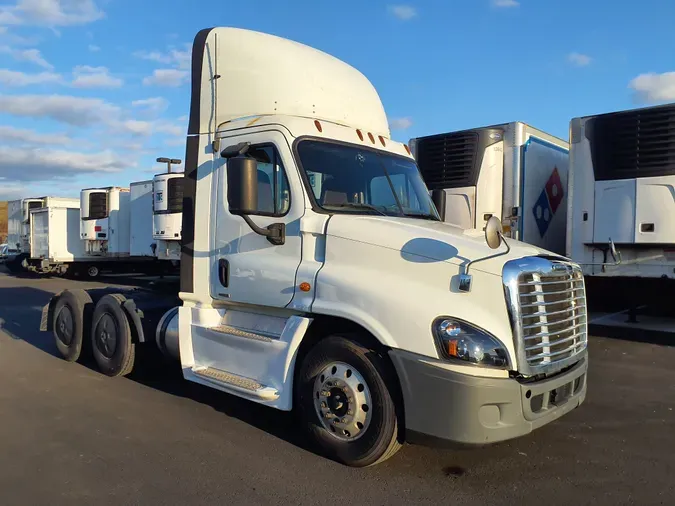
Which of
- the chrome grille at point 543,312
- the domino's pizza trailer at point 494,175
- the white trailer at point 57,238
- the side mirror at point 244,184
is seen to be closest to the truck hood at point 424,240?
the chrome grille at point 543,312

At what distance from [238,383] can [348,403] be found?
3.69 feet

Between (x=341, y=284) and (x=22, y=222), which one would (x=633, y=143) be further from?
(x=22, y=222)

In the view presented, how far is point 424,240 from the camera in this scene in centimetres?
412

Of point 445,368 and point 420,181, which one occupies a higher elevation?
point 420,181

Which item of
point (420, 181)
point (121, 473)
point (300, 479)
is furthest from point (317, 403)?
point (420, 181)

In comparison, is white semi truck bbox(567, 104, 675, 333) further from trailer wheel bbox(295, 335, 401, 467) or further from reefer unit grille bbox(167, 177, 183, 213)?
reefer unit grille bbox(167, 177, 183, 213)

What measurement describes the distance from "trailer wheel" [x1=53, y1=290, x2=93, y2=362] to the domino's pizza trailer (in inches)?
218

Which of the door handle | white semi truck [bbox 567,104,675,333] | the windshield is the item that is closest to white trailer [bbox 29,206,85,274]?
white semi truck [bbox 567,104,675,333]

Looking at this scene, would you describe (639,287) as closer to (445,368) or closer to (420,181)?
(420,181)

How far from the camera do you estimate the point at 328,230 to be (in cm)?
448

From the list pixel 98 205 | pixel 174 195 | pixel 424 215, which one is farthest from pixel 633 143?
pixel 98 205

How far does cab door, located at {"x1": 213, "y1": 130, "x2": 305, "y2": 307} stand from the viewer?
4.68 m

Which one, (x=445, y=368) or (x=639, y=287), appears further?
(x=639, y=287)

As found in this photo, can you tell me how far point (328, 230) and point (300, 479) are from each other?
181cm
